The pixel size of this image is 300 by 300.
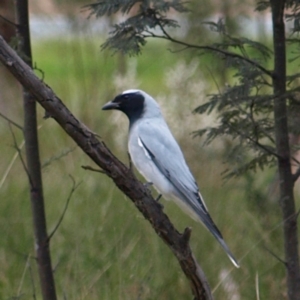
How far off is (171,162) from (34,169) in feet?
1.98

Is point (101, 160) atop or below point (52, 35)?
A: below

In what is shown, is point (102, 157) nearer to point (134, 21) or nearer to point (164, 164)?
point (134, 21)

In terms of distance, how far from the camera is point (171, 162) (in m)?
3.58

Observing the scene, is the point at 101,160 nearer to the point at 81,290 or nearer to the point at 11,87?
the point at 81,290

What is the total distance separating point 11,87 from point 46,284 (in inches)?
154

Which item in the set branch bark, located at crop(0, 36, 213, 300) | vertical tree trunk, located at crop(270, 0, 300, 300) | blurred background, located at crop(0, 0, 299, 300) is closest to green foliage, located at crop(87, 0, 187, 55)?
blurred background, located at crop(0, 0, 299, 300)

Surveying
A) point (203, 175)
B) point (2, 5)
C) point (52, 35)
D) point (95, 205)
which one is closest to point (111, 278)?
point (95, 205)

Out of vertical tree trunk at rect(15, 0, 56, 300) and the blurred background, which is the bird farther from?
vertical tree trunk at rect(15, 0, 56, 300)

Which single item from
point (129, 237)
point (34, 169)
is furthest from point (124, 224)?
point (34, 169)

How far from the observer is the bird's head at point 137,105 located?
12.8ft

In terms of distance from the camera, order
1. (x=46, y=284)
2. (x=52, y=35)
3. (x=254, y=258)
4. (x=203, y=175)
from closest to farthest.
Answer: (x=46, y=284) → (x=254, y=258) → (x=203, y=175) → (x=52, y=35)

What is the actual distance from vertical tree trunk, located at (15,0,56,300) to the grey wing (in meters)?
0.55

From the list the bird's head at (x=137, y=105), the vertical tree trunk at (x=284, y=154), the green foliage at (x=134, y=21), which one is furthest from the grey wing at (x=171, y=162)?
the green foliage at (x=134, y=21)

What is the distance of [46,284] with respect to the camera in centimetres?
331
